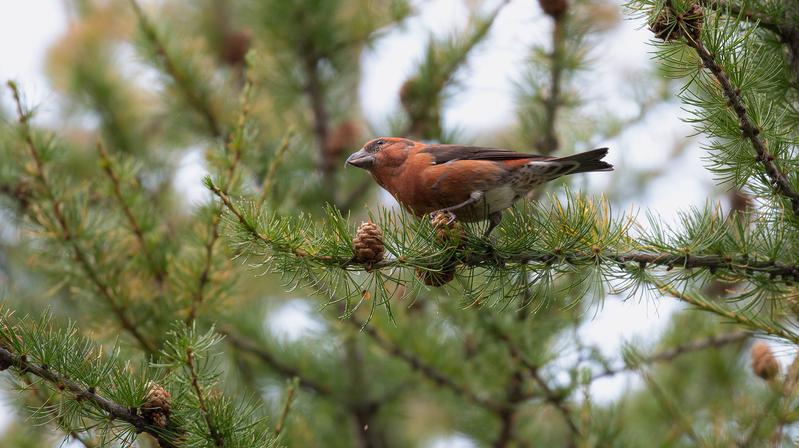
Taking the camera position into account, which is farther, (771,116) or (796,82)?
(796,82)

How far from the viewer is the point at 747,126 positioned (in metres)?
2.28

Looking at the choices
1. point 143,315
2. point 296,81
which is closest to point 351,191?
point 296,81

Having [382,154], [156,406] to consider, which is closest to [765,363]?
[382,154]

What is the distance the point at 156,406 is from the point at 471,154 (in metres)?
2.27

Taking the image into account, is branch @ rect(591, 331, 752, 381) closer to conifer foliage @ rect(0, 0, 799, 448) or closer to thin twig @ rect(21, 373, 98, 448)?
conifer foliage @ rect(0, 0, 799, 448)

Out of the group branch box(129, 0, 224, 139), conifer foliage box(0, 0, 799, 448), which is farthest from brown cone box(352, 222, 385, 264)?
branch box(129, 0, 224, 139)

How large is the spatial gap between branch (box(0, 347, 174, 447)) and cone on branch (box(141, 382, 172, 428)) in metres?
0.02

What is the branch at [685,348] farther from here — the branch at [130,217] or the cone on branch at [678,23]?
the branch at [130,217]

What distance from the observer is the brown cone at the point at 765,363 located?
302 cm

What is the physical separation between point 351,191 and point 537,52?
1872 millimetres

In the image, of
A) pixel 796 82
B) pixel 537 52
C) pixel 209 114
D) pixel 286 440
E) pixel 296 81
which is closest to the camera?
pixel 796 82

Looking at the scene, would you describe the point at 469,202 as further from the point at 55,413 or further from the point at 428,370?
the point at 55,413

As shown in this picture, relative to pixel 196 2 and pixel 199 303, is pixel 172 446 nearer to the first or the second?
pixel 199 303

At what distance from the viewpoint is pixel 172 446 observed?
7.72 ft
